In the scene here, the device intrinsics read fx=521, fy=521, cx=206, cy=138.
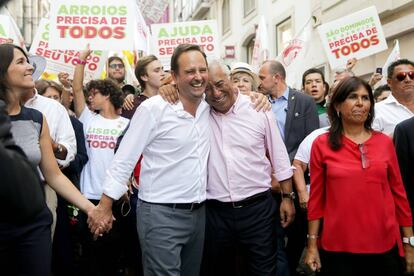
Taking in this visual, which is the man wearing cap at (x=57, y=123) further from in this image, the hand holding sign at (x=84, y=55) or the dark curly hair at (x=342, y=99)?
the dark curly hair at (x=342, y=99)

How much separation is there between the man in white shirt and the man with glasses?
1.80 metres

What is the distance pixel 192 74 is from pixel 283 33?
1519 centimetres

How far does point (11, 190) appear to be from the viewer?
1.46m

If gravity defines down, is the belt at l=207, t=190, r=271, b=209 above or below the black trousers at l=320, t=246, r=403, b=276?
above

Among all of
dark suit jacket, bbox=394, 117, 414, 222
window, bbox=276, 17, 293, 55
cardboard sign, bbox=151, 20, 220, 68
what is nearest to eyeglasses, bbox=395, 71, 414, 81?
dark suit jacket, bbox=394, 117, 414, 222

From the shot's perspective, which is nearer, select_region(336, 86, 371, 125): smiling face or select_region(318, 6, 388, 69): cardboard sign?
select_region(336, 86, 371, 125): smiling face

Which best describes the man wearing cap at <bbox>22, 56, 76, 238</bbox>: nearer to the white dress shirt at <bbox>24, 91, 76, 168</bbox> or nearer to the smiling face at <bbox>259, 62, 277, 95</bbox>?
the white dress shirt at <bbox>24, 91, 76, 168</bbox>

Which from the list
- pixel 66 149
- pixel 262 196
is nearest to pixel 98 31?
pixel 66 149

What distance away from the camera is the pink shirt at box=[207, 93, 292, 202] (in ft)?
12.4

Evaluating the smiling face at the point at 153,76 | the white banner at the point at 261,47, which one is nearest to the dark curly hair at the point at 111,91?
the smiling face at the point at 153,76

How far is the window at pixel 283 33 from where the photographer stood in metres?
17.5

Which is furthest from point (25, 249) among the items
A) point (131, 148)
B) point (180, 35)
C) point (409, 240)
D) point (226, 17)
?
point (226, 17)

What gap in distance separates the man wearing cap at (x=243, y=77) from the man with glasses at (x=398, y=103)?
1.16m

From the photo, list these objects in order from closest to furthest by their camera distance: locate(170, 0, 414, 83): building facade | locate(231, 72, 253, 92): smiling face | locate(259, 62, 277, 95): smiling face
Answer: locate(231, 72, 253, 92): smiling face → locate(259, 62, 277, 95): smiling face → locate(170, 0, 414, 83): building facade
